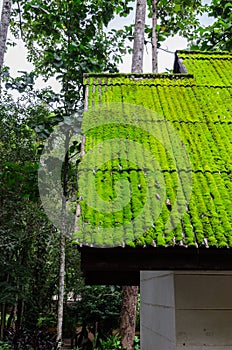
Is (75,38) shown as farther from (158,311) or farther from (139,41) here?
(158,311)

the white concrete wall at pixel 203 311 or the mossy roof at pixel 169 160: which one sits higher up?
the mossy roof at pixel 169 160

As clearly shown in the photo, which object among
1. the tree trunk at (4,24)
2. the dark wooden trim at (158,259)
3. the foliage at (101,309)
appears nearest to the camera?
the dark wooden trim at (158,259)

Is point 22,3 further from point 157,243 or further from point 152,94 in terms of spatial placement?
point 157,243

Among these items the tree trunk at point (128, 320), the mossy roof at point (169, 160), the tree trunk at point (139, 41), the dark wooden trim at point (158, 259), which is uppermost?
the tree trunk at point (139, 41)

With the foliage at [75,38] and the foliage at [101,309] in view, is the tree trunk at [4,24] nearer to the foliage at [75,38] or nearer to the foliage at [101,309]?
the foliage at [75,38]

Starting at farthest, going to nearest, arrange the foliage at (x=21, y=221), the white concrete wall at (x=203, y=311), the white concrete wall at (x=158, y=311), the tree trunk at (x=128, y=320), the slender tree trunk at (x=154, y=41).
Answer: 1. the slender tree trunk at (x=154, y=41)
2. the foliage at (x=21, y=221)
3. the tree trunk at (x=128, y=320)
4. the white concrete wall at (x=158, y=311)
5. the white concrete wall at (x=203, y=311)

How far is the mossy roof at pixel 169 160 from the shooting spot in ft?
6.38

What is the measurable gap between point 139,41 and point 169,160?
477cm

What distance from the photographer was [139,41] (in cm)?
672

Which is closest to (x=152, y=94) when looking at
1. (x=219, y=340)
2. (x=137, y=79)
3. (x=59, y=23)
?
(x=137, y=79)

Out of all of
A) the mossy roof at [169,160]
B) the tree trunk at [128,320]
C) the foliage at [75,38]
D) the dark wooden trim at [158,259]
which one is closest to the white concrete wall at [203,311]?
the dark wooden trim at [158,259]

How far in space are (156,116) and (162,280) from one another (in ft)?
4.98

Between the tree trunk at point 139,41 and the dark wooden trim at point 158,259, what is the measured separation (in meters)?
5.02

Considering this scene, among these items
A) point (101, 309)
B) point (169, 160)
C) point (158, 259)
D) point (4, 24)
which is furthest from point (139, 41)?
point (101, 309)
